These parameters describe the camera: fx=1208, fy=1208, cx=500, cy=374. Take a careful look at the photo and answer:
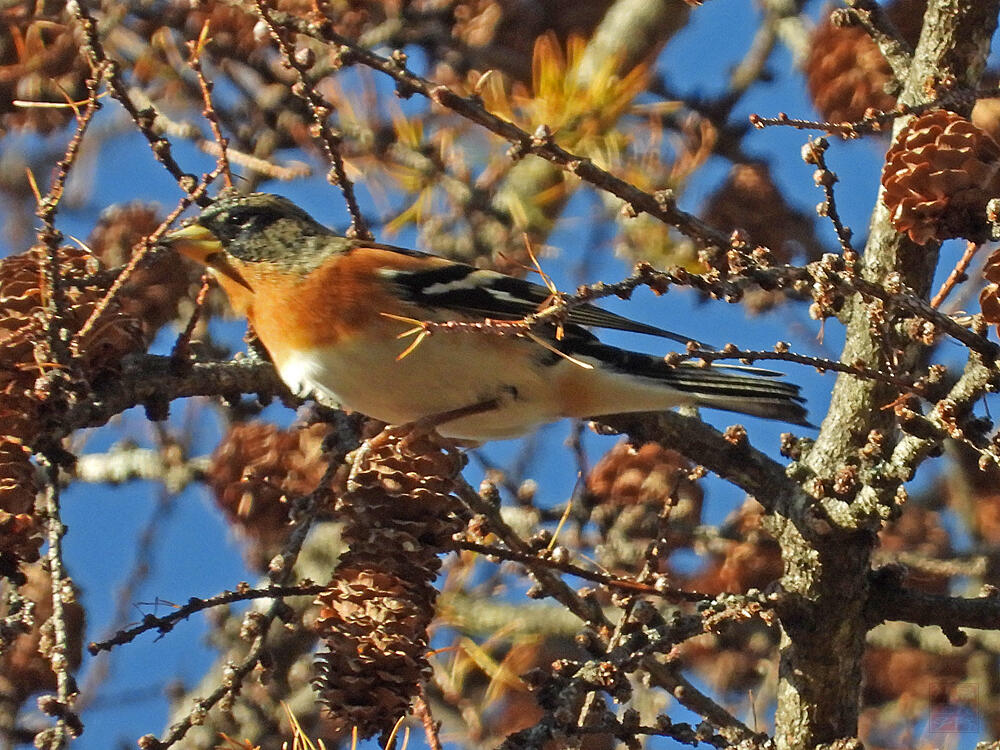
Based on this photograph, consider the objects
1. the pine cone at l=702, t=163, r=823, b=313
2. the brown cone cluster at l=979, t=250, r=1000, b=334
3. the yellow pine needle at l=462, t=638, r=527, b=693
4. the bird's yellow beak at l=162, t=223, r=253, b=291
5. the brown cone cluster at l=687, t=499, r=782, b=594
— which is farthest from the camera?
the pine cone at l=702, t=163, r=823, b=313

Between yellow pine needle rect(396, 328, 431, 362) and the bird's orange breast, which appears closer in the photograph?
yellow pine needle rect(396, 328, 431, 362)

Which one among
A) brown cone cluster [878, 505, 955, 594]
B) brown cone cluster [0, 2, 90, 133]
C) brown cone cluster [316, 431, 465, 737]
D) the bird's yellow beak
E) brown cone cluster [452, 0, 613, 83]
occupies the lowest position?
brown cone cluster [316, 431, 465, 737]

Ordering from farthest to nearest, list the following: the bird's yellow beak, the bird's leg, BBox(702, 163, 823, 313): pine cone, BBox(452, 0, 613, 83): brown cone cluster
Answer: BBox(452, 0, 613, 83): brown cone cluster → BBox(702, 163, 823, 313): pine cone → the bird's yellow beak → the bird's leg

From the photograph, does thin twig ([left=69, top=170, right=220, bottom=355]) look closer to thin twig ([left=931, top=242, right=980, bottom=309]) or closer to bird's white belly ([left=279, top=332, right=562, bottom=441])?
bird's white belly ([left=279, top=332, right=562, bottom=441])

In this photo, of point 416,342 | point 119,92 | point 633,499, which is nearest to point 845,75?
point 633,499

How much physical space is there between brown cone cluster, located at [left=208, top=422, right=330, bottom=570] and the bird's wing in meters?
0.63

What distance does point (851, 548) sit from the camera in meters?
2.53

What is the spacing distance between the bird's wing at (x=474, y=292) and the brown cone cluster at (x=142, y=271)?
0.67 metres

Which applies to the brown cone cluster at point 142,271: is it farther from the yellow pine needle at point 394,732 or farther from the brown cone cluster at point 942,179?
the brown cone cluster at point 942,179

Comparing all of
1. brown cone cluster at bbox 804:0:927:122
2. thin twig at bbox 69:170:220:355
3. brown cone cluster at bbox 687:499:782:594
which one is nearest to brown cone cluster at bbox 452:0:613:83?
brown cone cluster at bbox 804:0:927:122

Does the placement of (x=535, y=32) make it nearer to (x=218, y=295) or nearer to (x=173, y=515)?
(x=218, y=295)

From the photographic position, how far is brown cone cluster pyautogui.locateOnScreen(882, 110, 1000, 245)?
1.99 metres

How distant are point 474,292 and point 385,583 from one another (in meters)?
1.26

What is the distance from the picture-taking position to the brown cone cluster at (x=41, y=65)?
13.8 ft
